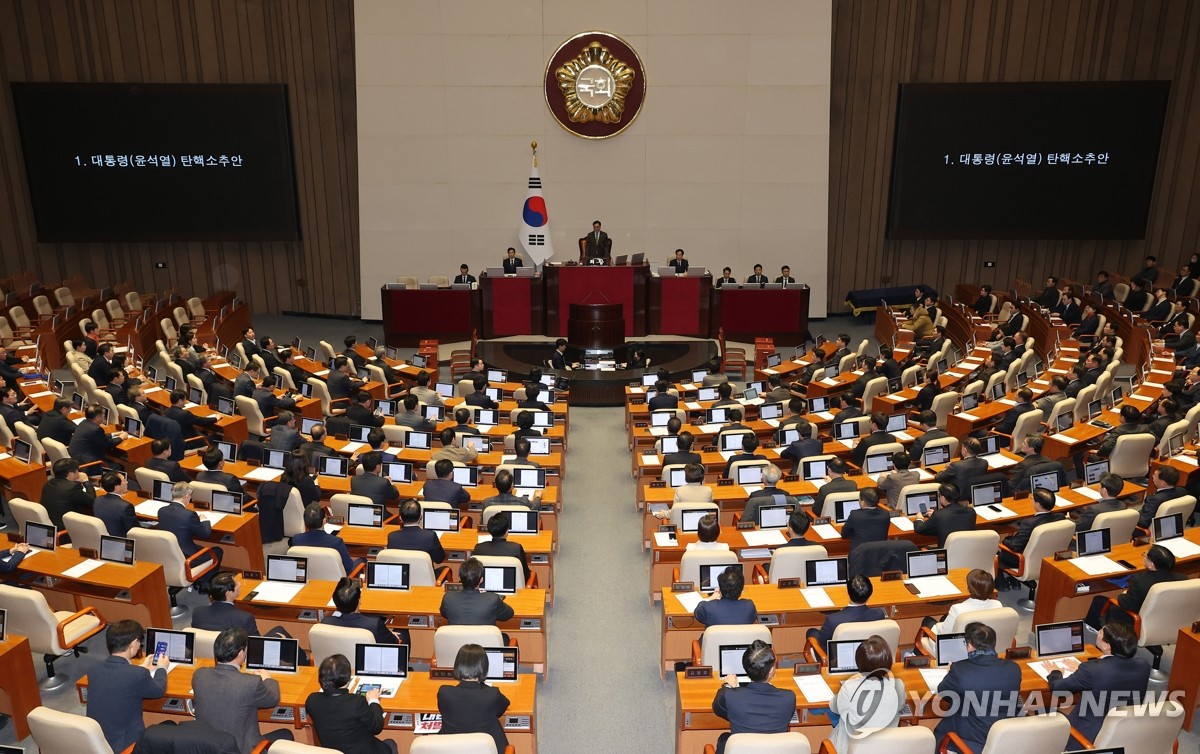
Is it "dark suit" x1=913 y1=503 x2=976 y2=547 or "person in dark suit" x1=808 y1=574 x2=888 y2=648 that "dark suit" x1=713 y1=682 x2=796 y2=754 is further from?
"dark suit" x1=913 y1=503 x2=976 y2=547

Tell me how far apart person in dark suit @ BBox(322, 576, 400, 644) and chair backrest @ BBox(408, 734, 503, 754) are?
5.17 feet

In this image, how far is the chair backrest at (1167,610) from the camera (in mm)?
6953

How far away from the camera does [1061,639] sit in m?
6.50

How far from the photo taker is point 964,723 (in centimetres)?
583

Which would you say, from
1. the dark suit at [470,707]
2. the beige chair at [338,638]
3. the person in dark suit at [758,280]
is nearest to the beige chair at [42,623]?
the beige chair at [338,638]

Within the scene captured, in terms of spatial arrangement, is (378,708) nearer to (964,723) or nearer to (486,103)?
(964,723)

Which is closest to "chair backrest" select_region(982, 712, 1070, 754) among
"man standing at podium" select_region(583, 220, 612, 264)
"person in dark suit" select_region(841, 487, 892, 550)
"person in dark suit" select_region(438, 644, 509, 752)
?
"person in dark suit" select_region(438, 644, 509, 752)

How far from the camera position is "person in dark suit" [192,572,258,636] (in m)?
6.79

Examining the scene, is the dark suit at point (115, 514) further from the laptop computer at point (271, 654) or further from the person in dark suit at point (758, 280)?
the person in dark suit at point (758, 280)

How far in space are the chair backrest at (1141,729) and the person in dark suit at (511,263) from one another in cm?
1531

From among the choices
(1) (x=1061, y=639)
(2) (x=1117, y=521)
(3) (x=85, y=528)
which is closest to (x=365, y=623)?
(3) (x=85, y=528)

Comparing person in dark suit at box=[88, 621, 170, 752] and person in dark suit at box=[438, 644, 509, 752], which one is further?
person in dark suit at box=[88, 621, 170, 752]

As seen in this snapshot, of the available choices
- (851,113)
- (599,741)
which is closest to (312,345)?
(851,113)

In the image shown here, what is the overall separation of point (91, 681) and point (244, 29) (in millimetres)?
18551
